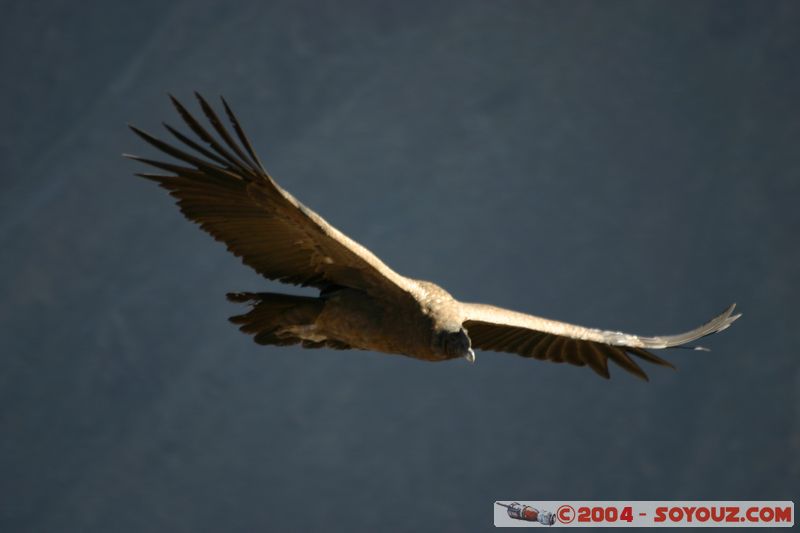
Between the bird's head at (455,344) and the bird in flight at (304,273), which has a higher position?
the bird in flight at (304,273)

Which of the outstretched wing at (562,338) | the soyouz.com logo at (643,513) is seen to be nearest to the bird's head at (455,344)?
the outstretched wing at (562,338)

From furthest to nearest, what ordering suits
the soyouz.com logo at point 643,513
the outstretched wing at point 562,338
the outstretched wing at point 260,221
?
the soyouz.com logo at point 643,513 → the outstretched wing at point 562,338 → the outstretched wing at point 260,221

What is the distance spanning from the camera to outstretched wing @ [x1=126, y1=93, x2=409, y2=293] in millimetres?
9789

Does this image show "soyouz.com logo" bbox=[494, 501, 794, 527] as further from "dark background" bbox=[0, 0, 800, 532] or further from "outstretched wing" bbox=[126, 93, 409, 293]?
"outstretched wing" bbox=[126, 93, 409, 293]

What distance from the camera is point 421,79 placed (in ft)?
86.8

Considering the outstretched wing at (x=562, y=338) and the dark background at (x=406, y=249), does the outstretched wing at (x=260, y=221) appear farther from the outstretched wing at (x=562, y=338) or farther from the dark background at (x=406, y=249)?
the dark background at (x=406, y=249)

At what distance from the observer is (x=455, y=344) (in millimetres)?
10031

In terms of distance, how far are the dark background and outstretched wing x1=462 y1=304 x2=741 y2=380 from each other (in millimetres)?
12821

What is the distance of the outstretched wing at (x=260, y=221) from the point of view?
9.79 meters

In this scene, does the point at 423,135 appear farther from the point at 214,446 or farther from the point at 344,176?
the point at 214,446

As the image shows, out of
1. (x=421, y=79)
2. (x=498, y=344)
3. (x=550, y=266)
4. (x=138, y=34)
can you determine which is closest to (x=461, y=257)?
(x=550, y=266)

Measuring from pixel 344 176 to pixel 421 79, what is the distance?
7.48 ft

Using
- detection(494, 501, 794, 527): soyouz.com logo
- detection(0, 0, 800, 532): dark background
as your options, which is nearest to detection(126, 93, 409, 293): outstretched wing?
detection(494, 501, 794, 527): soyouz.com logo

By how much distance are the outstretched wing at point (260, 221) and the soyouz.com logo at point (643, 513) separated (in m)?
13.1
